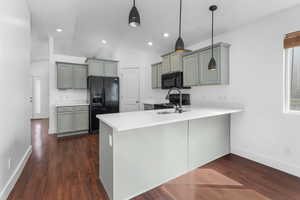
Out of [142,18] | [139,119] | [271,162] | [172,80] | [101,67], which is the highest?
[142,18]

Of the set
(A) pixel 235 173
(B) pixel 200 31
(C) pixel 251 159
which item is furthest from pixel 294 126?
(B) pixel 200 31

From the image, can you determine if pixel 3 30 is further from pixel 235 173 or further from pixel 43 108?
pixel 43 108

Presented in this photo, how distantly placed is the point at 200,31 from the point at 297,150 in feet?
8.87

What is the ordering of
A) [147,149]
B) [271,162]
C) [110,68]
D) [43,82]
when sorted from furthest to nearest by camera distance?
[43,82] < [110,68] < [271,162] < [147,149]

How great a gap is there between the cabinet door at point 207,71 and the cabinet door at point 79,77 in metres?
3.60

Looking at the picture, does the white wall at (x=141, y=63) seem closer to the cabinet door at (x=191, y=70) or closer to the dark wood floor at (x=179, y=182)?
the cabinet door at (x=191, y=70)

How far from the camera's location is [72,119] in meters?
4.39

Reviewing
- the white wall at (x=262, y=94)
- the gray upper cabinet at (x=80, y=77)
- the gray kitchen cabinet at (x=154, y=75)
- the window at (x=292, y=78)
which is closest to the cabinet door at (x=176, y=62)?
the gray kitchen cabinet at (x=154, y=75)

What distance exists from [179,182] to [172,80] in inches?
102

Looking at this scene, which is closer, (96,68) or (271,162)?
(271,162)

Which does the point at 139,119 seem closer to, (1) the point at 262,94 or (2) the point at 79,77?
(1) the point at 262,94

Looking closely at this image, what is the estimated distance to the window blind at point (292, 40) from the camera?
2.19 metres

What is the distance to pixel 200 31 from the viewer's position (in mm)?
3195

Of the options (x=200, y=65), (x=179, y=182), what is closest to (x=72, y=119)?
(x=179, y=182)
